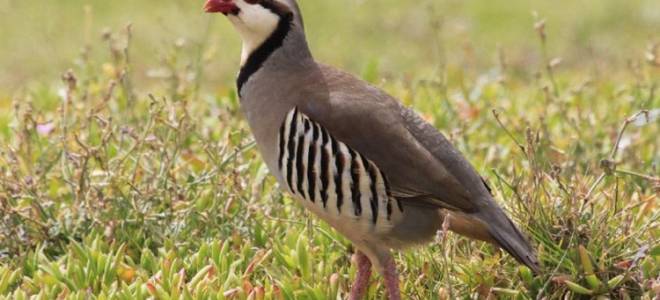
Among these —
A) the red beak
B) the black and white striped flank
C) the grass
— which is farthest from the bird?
the red beak

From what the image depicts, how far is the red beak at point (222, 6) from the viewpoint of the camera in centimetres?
428

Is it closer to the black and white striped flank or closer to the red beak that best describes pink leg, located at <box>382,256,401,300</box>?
the black and white striped flank

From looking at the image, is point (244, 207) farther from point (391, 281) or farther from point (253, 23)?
point (391, 281)

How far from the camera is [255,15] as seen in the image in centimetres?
431

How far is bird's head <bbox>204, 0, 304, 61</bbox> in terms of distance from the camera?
4.29m

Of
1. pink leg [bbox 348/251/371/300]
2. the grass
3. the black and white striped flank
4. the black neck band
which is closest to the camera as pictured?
the black and white striped flank

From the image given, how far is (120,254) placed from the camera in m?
4.49

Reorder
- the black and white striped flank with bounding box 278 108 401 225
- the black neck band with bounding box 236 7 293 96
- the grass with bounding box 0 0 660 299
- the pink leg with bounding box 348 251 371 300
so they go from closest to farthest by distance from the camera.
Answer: the black and white striped flank with bounding box 278 108 401 225, the grass with bounding box 0 0 660 299, the pink leg with bounding box 348 251 371 300, the black neck band with bounding box 236 7 293 96

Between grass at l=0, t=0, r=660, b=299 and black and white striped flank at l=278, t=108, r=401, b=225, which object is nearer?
black and white striped flank at l=278, t=108, r=401, b=225

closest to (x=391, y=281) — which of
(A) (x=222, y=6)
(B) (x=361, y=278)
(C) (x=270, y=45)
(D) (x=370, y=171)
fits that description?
(B) (x=361, y=278)

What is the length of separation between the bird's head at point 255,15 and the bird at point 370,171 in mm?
215

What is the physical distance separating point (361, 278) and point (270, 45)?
0.88 m

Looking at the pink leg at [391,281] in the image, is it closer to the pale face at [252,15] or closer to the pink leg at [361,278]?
the pink leg at [361,278]

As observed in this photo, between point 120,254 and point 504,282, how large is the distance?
4.54ft
